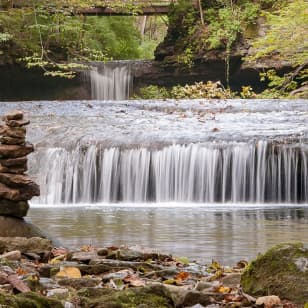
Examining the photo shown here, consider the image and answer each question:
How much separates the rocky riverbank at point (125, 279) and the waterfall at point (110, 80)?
2267 centimetres

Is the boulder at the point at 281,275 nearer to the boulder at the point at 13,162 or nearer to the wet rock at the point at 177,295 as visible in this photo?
the wet rock at the point at 177,295

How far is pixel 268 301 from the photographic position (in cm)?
369

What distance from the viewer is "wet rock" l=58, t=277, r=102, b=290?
4152 millimetres

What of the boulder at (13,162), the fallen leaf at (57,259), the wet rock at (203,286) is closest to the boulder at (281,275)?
the wet rock at (203,286)

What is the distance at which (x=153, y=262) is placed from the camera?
525 cm

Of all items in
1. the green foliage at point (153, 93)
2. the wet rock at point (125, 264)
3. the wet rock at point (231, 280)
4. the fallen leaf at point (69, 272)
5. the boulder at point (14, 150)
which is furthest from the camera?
the green foliage at point (153, 93)

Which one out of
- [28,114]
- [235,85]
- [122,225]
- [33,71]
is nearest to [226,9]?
[235,85]

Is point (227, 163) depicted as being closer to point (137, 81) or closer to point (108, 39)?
point (137, 81)

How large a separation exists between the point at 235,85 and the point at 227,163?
14.5 m

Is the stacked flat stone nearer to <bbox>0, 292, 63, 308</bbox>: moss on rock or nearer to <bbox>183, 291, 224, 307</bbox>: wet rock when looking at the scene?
<bbox>183, 291, 224, 307</bbox>: wet rock

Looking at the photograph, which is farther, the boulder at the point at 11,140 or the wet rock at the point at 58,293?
the boulder at the point at 11,140

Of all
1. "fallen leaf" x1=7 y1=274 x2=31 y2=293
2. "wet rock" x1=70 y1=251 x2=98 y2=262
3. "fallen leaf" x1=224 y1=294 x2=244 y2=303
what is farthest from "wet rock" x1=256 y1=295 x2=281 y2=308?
"wet rock" x1=70 y1=251 x2=98 y2=262

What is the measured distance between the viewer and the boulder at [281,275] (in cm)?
379

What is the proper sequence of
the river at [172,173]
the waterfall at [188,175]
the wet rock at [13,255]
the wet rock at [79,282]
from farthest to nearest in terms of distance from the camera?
the waterfall at [188,175] < the river at [172,173] < the wet rock at [13,255] < the wet rock at [79,282]
